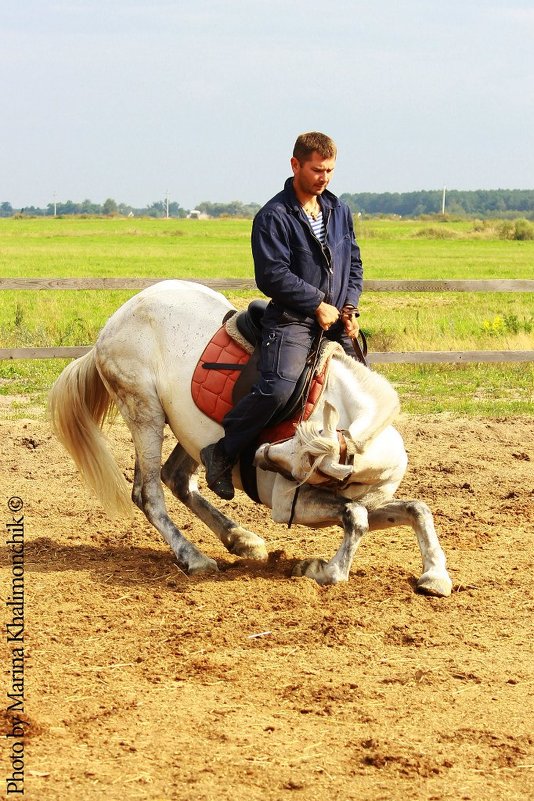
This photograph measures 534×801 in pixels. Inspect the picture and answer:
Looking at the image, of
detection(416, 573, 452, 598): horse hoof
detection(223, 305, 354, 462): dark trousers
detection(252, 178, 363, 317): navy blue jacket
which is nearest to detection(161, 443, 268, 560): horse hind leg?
detection(223, 305, 354, 462): dark trousers

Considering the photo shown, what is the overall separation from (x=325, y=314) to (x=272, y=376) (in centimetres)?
43

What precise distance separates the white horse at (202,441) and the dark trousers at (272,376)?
16 cm

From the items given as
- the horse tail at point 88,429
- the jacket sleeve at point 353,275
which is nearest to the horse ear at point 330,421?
the jacket sleeve at point 353,275

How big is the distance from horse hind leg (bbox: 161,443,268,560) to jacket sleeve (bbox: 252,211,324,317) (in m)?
1.48

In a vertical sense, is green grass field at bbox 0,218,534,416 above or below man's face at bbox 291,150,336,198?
below

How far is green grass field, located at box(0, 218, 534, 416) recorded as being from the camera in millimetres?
12062

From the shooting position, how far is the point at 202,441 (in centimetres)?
596

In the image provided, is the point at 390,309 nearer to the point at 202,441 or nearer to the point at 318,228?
the point at 202,441

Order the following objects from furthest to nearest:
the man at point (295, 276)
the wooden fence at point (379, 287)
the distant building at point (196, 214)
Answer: the distant building at point (196, 214) → the wooden fence at point (379, 287) → the man at point (295, 276)

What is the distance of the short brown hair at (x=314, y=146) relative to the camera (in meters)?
5.34

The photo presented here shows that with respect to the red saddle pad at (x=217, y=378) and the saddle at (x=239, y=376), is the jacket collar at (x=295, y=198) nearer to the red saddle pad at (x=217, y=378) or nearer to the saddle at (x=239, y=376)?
the saddle at (x=239, y=376)

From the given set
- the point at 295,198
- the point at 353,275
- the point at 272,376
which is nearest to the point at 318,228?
the point at 295,198

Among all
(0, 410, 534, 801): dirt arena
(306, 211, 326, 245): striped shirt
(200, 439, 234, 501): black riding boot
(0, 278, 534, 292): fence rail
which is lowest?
(0, 410, 534, 801): dirt arena

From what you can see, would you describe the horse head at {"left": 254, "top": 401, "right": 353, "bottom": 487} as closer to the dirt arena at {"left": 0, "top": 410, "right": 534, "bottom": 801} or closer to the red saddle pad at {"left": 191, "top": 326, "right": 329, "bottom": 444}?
the red saddle pad at {"left": 191, "top": 326, "right": 329, "bottom": 444}
